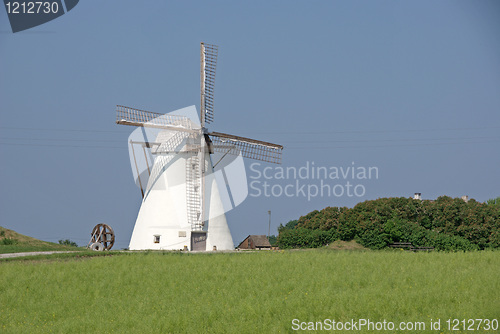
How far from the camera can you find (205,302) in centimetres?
1828

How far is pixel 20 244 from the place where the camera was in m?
35.3

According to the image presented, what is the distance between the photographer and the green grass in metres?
15.9

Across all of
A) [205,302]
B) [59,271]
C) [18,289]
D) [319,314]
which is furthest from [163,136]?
[319,314]

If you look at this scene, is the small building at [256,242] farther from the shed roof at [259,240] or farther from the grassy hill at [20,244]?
the grassy hill at [20,244]

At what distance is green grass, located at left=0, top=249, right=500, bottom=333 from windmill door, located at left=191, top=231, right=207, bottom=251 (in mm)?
6480

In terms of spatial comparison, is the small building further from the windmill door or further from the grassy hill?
the windmill door

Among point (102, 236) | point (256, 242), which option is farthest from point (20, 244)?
point (256, 242)

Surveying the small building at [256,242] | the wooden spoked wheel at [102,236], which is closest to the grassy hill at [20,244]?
the wooden spoked wheel at [102,236]

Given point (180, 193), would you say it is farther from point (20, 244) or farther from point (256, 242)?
point (256, 242)

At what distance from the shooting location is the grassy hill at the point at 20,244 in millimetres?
32656

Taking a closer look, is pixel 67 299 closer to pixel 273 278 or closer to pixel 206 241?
pixel 273 278

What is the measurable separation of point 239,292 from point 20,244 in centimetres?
2070

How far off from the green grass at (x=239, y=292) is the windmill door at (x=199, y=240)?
648cm

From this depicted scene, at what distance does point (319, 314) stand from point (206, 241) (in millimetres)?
17865
